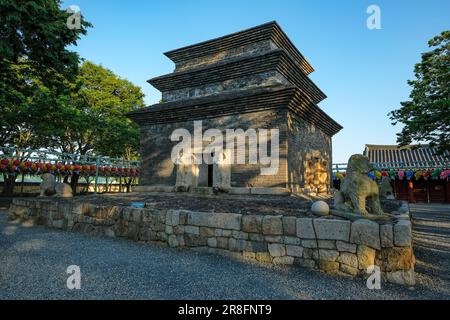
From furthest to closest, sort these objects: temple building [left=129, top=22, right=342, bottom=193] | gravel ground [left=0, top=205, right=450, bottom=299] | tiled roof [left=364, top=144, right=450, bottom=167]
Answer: tiled roof [left=364, top=144, right=450, bottom=167] → temple building [left=129, top=22, right=342, bottom=193] → gravel ground [left=0, top=205, right=450, bottom=299]

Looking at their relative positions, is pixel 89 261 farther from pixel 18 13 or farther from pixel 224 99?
pixel 18 13

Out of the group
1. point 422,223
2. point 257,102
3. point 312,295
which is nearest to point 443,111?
point 422,223

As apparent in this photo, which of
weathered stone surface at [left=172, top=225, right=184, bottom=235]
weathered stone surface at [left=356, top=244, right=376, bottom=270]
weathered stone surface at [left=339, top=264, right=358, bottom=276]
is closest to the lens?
weathered stone surface at [left=356, top=244, right=376, bottom=270]

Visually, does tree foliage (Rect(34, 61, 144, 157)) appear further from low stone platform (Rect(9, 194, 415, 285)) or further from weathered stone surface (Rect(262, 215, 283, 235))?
weathered stone surface (Rect(262, 215, 283, 235))

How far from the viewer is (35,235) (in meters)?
6.94

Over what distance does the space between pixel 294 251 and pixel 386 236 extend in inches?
60.3

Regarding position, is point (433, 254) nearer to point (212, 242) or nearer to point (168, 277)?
point (212, 242)

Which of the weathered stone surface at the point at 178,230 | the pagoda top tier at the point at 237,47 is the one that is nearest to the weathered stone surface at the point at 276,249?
the weathered stone surface at the point at 178,230

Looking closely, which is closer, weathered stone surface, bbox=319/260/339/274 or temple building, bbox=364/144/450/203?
weathered stone surface, bbox=319/260/339/274

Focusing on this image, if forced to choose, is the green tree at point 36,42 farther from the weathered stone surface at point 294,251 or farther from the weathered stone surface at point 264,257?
the weathered stone surface at point 294,251

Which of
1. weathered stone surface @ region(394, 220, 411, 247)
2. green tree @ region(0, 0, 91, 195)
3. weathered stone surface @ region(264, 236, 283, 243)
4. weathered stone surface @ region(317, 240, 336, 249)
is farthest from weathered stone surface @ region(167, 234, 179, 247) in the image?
green tree @ region(0, 0, 91, 195)

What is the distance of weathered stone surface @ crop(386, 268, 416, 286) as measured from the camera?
148 inches

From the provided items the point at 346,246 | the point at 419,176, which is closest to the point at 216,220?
the point at 346,246

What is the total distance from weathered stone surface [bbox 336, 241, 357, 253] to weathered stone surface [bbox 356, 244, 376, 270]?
0.24 feet
